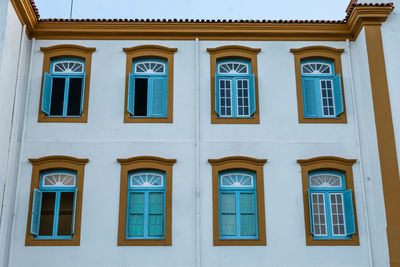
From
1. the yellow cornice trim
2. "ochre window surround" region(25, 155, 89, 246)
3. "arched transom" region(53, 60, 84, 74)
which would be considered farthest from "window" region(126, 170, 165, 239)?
the yellow cornice trim

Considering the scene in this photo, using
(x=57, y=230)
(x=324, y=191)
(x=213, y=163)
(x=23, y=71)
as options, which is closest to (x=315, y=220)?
(x=324, y=191)

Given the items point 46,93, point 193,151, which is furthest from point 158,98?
point 46,93

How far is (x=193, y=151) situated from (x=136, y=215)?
2.24 meters

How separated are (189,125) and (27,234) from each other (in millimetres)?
5021

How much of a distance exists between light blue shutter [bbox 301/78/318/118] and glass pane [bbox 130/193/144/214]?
16.4 ft

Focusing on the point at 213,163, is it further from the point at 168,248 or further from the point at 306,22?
the point at 306,22

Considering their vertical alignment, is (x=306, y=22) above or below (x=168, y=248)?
above

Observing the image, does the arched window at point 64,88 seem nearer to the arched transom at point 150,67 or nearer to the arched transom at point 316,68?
the arched transom at point 150,67

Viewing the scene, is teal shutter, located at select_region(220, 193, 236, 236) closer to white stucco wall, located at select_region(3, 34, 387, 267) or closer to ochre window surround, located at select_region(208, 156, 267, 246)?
ochre window surround, located at select_region(208, 156, 267, 246)

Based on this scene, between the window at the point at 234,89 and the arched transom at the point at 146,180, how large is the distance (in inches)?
94.5

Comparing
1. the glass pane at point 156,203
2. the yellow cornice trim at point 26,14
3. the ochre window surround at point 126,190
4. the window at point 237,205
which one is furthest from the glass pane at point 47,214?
the yellow cornice trim at point 26,14

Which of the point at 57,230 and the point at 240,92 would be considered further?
the point at 240,92

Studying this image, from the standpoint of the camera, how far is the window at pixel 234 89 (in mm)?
16125

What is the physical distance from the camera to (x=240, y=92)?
53.9ft
